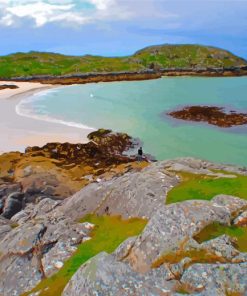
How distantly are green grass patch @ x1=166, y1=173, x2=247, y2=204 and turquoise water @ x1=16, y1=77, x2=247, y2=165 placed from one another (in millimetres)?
26091

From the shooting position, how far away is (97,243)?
14.9 meters

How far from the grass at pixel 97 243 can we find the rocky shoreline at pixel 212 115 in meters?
48.5

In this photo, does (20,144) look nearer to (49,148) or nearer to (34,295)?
(49,148)

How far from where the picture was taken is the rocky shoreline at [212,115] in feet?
212

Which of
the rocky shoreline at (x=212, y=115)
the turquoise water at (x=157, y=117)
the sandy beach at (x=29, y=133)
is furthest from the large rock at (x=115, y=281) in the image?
the rocky shoreline at (x=212, y=115)

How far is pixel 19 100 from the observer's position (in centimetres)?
9100

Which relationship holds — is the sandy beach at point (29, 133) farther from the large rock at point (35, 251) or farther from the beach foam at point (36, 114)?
the large rock at point (35, 251)

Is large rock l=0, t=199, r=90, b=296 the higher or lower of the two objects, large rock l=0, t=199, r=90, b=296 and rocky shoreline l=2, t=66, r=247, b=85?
the higher

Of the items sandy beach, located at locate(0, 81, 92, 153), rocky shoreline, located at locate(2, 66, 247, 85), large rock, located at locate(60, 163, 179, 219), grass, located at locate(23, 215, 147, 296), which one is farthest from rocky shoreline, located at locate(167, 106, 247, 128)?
rocky shoreline, located at locate(2, 66, 247, 85)

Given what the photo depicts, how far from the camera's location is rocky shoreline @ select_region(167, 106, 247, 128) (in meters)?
64.8

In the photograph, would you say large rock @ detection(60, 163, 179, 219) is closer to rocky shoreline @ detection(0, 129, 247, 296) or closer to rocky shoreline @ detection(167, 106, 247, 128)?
rocky shoreline @ detection(0, 129, 247, 296)

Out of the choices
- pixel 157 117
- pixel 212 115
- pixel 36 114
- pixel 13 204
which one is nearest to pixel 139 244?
pixel 13 204

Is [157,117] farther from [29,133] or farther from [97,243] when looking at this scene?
[97,243]

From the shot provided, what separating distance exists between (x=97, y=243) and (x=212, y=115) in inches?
2331
